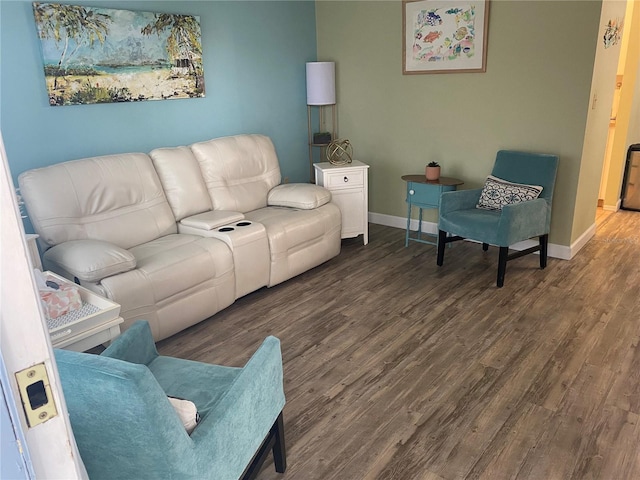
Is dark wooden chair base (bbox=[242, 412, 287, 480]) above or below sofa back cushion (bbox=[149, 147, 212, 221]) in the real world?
below

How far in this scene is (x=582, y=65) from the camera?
3547mm

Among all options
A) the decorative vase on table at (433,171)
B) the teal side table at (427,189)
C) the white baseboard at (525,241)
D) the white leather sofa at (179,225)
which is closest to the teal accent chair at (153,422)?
the white leather sofa at (179,225)

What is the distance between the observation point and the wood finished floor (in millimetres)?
1982

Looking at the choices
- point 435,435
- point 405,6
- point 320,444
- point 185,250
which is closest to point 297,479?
point 320,444

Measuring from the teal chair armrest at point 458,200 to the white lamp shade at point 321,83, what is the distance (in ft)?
5.27

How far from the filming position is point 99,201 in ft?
10.1

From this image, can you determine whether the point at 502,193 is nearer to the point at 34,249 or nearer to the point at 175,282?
the point at 175,282

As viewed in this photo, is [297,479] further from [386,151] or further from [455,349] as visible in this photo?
[386,151]

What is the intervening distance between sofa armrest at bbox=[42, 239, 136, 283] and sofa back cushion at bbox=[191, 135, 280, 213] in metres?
1.11

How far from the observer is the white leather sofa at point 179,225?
272 cm

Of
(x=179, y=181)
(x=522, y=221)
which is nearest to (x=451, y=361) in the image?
(x=522, y=221)

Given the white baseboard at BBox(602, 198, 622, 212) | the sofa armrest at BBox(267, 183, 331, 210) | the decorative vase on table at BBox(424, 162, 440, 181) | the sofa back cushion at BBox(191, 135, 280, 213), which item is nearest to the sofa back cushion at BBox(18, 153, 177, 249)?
the sofa back cushion at BBox(191, 135, 280, 213)

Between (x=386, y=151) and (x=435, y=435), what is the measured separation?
127 inches

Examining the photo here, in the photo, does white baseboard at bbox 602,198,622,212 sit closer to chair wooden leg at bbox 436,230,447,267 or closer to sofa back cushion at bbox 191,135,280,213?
chair wooden leg at bbox 436,230,447,267
